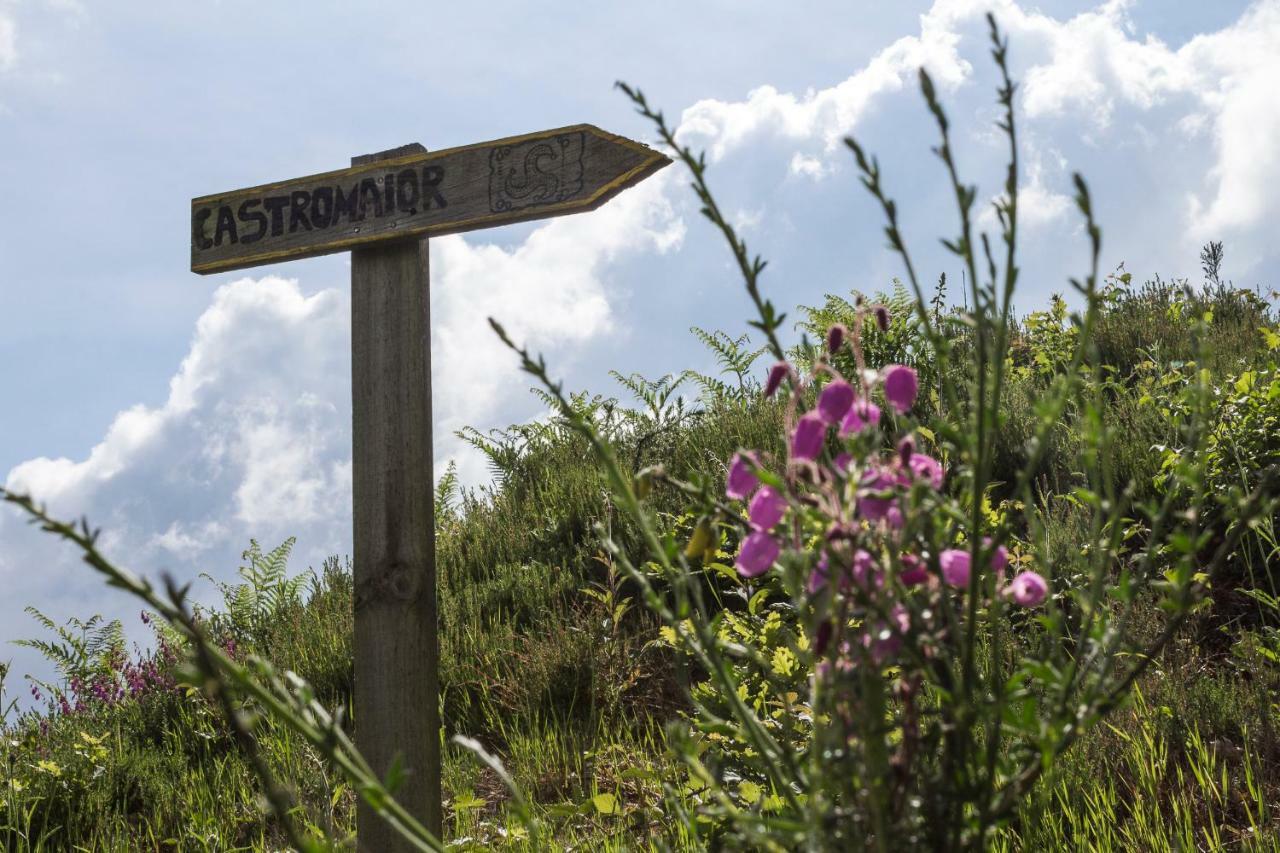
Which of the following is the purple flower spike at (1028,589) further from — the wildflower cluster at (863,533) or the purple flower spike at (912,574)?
the purple flower spike at (912,574)

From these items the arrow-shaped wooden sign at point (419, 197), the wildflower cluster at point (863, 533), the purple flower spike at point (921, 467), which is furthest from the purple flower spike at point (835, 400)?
the arrow-shaped wooden sign at point (419, 197)

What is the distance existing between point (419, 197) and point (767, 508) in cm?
246

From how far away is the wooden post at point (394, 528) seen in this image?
3.17m

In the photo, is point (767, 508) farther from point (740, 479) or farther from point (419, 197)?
point (419, 197)

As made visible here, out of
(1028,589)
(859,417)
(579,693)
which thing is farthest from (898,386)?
(579,693)

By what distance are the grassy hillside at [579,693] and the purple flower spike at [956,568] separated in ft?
0.95

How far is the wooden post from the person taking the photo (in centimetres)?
317

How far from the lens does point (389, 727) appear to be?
3.16 m

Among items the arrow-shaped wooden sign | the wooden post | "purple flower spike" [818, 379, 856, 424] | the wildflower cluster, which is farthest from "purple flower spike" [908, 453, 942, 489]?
the wooden post

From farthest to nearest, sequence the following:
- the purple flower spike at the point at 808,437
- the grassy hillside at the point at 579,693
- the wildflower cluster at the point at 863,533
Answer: the grassy hillside at the point at 579,693 → the purple flower spike at the point at 808,437 → the wildflower cluster at the point at 863,533

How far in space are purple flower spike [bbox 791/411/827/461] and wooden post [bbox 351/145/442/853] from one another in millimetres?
2248

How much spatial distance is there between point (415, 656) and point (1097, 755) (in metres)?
2.14

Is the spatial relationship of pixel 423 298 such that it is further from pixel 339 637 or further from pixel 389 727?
pixel 339 637

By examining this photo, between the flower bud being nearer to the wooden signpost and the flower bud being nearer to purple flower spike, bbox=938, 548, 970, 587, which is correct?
Result: purple flower spike, bbox=938, 548, 970, 587
